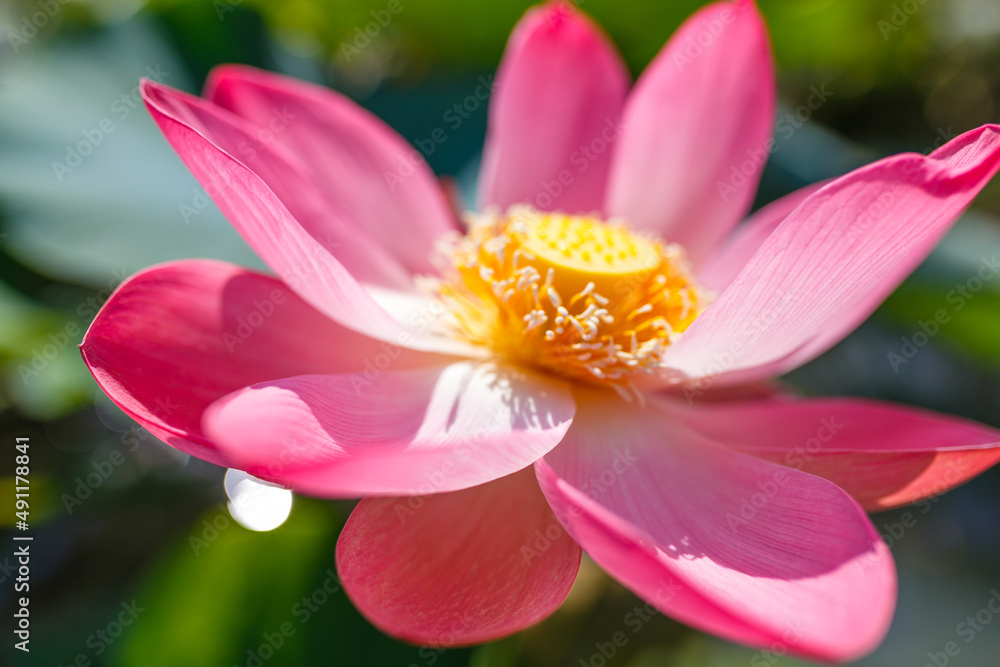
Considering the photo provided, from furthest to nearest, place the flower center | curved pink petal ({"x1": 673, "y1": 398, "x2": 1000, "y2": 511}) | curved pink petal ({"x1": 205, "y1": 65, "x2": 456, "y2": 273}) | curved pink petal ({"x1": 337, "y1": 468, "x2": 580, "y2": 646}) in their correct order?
curved pink petal ({"x1": 205, "y1": 65, "x2": 456, "y2": 273})
the flower center
curved pink petal ({"x1": 673, "y1": 398, "x2": 1000, "y2": 511})
curved pink petal ({"x1": 337, "y1": 468, "x2": 580, "y2": 646})

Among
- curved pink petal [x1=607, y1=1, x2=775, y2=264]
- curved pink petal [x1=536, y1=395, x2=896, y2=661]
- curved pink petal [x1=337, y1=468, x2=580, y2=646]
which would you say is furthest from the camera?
curved pink petal [x1=607, y1=1, x2=775, y2=264]

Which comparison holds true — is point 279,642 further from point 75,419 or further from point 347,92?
point 347,92

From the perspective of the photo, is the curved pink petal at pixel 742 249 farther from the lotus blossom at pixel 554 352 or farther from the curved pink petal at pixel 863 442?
the curved pink petal at pixel 863 442

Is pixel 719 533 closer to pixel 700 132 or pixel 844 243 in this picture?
pixel 844 243

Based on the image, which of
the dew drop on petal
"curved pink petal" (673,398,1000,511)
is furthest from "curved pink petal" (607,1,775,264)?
the dew drop on petal

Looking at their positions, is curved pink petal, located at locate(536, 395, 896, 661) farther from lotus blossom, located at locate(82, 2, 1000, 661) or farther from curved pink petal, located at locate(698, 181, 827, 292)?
curved pink petal, located at locate(698, 181, 827, 292)

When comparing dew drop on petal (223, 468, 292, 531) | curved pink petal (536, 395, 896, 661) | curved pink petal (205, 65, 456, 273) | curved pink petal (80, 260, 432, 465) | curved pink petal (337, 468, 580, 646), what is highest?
curved pink petal (205, 65, 456, 273)

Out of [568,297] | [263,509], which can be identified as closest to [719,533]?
[568,297]

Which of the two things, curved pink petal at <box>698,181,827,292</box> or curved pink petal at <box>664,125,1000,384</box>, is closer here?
curved pink petal at <box>664,125,1000,384</box>


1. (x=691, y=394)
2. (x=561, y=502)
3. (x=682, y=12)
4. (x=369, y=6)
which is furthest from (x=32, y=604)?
(x=682, y=12)
